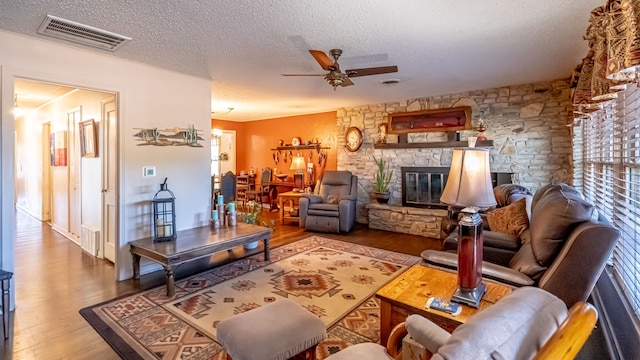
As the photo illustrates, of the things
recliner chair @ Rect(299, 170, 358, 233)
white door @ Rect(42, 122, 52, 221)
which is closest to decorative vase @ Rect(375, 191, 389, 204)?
recliner chair @ Rect(299, 170, 358, 233)

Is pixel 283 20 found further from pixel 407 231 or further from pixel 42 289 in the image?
pixel 407 231

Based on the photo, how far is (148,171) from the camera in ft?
12.3

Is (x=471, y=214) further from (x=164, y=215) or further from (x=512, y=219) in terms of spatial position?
(x=164, y=215)

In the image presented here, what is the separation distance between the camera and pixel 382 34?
2799 mm

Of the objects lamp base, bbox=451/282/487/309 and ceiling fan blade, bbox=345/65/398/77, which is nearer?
lamp base, bbox=451/282/487/309

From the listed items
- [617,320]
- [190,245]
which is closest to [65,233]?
[190,245]

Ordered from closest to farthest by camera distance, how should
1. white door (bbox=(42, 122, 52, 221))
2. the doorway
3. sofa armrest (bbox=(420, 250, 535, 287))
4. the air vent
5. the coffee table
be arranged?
sofa armrest (bbox=(420, 250, 535, 287)), the air vent, the coffee table, the doorway, white door (bbox=(42, 122, 52, 221))

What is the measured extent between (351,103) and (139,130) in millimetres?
3827

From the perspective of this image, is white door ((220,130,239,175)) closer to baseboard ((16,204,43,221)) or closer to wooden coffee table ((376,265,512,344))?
baseboard ((16,204,43,221))

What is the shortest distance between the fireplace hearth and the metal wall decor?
369 cm

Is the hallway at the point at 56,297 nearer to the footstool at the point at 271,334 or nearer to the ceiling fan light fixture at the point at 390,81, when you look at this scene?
the footstool at the point at 271,334

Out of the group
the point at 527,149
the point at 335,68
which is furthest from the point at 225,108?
the point at 527,149

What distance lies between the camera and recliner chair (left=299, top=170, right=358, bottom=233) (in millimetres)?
5602

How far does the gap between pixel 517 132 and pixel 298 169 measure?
4.44m
